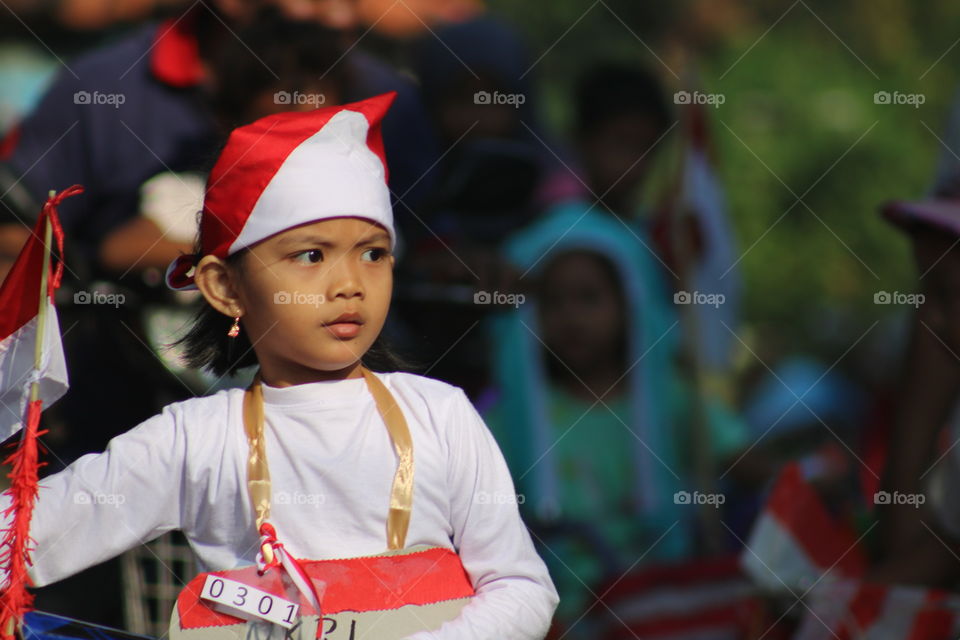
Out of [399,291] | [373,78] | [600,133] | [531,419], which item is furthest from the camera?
[600,133]

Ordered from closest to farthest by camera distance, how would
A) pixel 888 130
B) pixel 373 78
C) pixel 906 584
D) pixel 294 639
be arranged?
pixel 294 639 < pixel 906 584 < pixel 373 78 < pixel 888 130

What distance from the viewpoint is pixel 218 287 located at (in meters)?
2.47

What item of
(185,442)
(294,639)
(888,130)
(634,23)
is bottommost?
(294,639)

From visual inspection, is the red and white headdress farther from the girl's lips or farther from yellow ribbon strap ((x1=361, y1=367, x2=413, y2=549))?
yellow ribbon strap ((x1=361, y1=367, x2=413, y2=549))

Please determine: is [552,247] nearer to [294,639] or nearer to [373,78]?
[373,78]

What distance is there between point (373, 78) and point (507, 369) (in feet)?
3.76

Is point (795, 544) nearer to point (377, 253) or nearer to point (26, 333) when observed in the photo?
point (377, 253)

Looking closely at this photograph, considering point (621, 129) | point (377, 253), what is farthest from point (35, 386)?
point (621, 129)

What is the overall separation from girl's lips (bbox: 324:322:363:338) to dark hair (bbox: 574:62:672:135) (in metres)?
3.38

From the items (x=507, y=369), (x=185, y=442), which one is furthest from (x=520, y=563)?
(x=507, y=369)

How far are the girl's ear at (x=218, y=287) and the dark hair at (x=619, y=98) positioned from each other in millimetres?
3307

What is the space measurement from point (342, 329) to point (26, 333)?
1.92ft

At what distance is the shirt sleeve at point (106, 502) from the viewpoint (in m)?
2.32

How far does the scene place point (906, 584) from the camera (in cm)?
337
